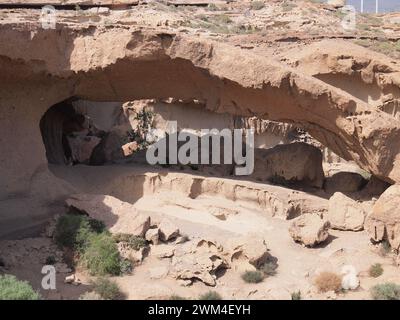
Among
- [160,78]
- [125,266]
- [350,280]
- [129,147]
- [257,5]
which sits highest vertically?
[257,5]

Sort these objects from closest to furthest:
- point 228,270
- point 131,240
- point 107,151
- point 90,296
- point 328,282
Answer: point 90,296 → point 328,282 → point 228,270 → point 131,240 → point 107,151

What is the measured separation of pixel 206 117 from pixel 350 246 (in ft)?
35.2

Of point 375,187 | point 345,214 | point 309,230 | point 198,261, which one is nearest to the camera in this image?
point 198,261

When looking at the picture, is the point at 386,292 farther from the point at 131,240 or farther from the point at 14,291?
the point at 14,291

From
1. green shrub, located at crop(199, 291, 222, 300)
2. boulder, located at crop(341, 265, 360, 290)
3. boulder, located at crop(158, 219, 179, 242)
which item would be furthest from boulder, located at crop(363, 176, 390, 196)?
green shrub, located at crop(199, 291, 222, 300)

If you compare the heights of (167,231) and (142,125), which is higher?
(167,231)

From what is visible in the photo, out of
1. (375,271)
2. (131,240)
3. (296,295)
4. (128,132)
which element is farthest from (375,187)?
(128,132)

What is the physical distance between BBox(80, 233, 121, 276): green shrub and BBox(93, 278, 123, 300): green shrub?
0.45 metres

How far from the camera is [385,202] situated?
10609 mm

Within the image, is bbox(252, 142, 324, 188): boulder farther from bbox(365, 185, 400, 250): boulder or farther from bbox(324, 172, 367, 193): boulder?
bbox(365, 185, 400, 250): boulder

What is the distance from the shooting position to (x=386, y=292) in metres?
9.02

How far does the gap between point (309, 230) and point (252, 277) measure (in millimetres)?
1834

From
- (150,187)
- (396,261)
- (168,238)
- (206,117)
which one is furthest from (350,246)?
(206,117)

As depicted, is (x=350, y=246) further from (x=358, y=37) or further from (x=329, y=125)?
(x=358, y=37)
